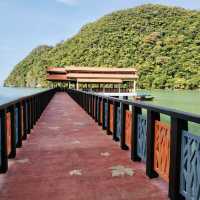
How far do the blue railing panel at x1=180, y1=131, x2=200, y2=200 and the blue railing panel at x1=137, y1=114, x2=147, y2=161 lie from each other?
55.9 inches

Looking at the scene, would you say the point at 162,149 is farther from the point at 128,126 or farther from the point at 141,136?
the point at 128,126

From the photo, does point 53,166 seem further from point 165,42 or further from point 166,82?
point 165,42

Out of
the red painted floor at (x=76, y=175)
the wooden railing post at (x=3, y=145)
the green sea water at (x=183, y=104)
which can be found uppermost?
the wooden railing post at (x=3, y=145)

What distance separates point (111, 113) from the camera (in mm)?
8102

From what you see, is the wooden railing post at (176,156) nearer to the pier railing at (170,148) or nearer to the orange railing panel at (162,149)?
the pier railing at (170,148)

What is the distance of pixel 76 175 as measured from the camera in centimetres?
455

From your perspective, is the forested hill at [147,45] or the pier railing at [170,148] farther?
the forested hill at [147,45]

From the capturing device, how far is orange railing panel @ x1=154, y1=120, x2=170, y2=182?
388 cm

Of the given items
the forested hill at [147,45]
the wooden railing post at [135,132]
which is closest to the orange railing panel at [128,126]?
the wooden railing post at [135,132]

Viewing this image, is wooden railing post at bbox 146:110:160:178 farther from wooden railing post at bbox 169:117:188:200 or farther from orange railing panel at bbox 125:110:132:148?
orange railing panel at bbox 125:110:132:148

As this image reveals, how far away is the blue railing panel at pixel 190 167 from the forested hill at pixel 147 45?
108m

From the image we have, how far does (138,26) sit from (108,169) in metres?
150

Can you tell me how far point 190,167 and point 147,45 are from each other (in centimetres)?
13708

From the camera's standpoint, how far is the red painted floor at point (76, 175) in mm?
3775
